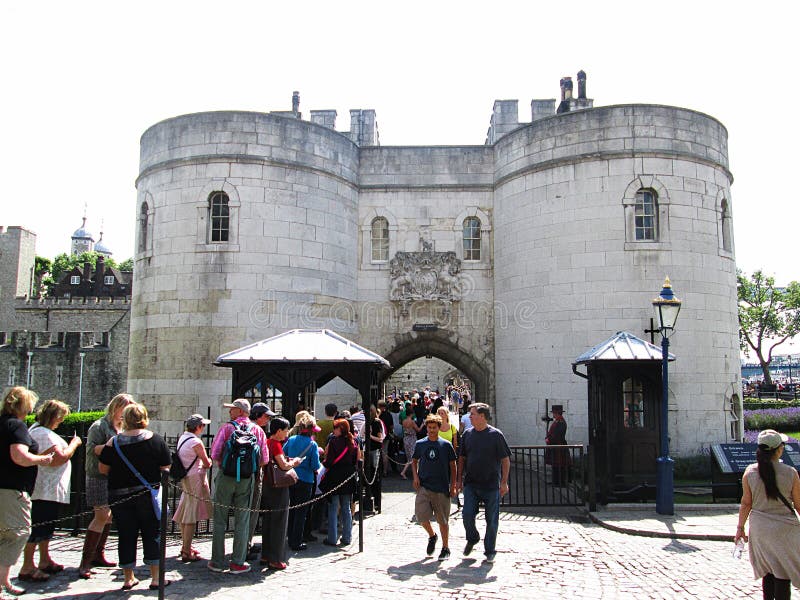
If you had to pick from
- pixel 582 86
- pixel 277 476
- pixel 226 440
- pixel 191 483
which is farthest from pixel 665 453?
pixel 582 86

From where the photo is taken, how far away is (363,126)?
21469mm

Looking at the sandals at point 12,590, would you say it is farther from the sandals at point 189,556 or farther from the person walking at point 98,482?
the sandals at point 189,556

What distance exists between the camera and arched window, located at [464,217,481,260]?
19266 mm

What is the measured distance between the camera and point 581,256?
1677 centimetres

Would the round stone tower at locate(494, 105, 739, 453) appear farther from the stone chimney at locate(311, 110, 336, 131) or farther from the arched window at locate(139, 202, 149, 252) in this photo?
the arched window at locate(139, 202, 149, 252)

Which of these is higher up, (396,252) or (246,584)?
(396,252)

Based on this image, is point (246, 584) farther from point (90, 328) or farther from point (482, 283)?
point (90, 328)

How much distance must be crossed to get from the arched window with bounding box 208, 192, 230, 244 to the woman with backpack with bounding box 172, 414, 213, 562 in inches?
393

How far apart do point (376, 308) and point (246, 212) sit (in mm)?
4629

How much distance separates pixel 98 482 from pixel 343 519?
3.23 meters

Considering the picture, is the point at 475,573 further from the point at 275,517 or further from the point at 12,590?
the point at 12,590

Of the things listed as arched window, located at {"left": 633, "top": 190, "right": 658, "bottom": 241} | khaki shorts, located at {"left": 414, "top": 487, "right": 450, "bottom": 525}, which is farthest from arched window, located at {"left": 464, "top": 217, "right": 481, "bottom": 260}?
khaki shorts, located at {"left": 414, "top": 487, "right": 450, "bottom": 525}

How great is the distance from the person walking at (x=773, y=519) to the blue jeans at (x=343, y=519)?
501cm

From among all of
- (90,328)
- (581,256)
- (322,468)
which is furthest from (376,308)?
(90,328)
